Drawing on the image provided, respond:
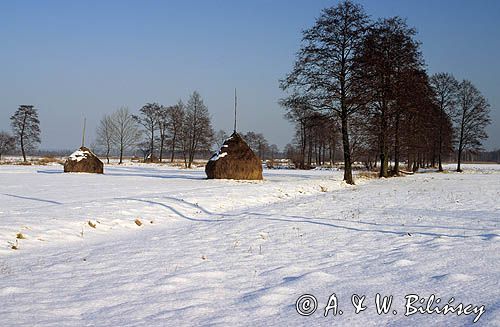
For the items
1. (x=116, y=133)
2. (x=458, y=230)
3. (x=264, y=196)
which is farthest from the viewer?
(x=116, y=133)

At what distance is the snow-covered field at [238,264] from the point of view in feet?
12.0

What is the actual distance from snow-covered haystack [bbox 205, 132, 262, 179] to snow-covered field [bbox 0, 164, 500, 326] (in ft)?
38.2

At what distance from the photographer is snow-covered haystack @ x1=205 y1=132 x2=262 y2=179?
2200 centimetres

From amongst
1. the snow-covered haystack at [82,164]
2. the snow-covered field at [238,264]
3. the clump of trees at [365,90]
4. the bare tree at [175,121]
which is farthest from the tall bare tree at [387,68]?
the bare tree at [175,121]

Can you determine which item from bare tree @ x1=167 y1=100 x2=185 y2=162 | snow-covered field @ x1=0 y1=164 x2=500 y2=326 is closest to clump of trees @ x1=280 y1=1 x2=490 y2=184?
snow-covered field @ x1=0 y1=164 x2=500 y2=326

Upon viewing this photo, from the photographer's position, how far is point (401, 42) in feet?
82.8

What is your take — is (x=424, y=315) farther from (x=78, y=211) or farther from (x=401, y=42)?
(x=401, y=42)

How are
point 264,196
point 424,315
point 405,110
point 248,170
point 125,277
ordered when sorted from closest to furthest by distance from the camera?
point 424,315, point 125,277, point 264,196, point 248,170, point 405,110

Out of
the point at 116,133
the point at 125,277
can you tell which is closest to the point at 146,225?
the point at 125,277

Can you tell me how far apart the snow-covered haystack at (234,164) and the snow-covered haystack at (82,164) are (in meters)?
10.6

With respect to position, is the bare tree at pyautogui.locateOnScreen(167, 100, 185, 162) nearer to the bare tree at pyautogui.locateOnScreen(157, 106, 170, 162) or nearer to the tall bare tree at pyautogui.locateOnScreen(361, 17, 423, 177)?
the bare tree at pyautogui.locateOnScreen(157, 106, 170, 162)

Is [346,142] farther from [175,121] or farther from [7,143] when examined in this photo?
[7,143]

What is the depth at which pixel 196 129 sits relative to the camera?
48.3 meters

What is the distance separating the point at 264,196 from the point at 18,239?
349 inches
